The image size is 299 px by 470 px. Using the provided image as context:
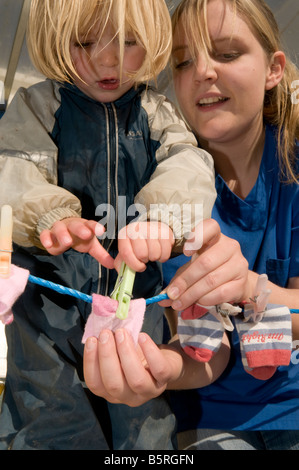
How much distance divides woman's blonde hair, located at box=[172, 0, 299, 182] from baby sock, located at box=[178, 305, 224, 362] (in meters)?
0.25

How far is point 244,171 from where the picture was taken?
0.69 m

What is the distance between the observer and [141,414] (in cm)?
54

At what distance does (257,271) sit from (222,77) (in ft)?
0.83

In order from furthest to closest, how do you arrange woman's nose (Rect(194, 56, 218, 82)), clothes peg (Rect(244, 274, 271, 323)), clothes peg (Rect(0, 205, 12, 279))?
woman's nose (Rect(194, 56, 218, 82))
clothes peg (Rect(244, 274, 271, 323))
clothes peg (Rect(0, 205, 12, 279))

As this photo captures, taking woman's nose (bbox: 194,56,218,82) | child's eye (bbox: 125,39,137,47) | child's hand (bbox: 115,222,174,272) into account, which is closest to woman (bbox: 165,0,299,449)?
woman's nose (bbox: 194,56,218,82)

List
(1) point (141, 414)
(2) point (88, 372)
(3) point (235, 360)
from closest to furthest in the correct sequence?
(2) point (88, 372), (1) point (141, 414), (3) point (235, 360)

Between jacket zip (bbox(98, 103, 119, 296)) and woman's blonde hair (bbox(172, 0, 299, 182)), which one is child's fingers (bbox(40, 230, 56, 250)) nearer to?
jacket zip (bbox(98, 103, 119, 296))

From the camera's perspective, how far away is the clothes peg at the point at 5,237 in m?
0.38

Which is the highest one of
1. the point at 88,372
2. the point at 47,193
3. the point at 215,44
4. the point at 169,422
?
the point at 215,44

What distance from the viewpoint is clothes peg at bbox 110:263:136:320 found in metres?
0.40

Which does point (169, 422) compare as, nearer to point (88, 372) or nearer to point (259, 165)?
point (88, 372)
